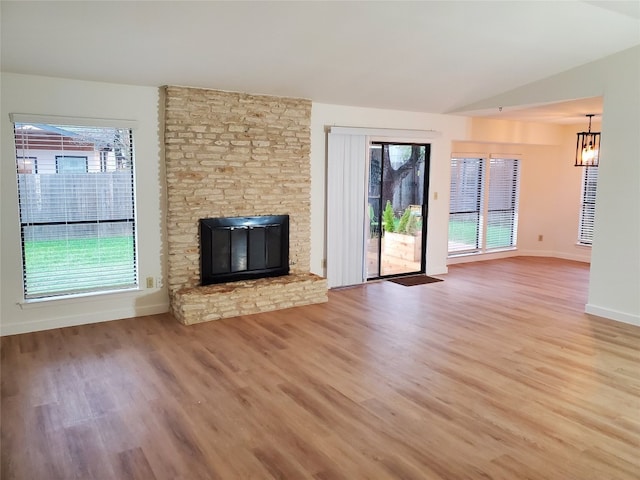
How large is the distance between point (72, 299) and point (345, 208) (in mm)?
3437

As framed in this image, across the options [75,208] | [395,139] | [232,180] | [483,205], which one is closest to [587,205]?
[483,205]

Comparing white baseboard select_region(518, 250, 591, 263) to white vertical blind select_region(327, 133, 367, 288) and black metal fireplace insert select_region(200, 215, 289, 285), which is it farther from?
black metal fireplace insert select_region(200, 215, 289, 285)

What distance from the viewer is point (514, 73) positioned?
5.77m

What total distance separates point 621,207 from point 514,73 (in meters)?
1.91

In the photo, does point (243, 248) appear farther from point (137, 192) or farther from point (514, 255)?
point (514, 255)

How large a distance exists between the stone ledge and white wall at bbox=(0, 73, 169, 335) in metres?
0.55

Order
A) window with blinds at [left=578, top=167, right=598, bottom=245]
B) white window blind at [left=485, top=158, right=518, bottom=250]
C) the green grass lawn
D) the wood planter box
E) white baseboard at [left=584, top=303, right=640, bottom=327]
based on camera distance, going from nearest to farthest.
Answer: the green grass lawn → white baseboard at [left=584, top=303, right=640, bottom=327] → the wood planter box → window with blinds at [left=578, top=167, right=598, bottom=245] → white window blind at [left=485, top=158, right=518, bottom=250]

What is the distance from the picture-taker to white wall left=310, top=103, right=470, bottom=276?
253 inches

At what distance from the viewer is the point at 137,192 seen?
521 cm

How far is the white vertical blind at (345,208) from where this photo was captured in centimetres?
650

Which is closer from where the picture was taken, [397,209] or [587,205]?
[397,209]

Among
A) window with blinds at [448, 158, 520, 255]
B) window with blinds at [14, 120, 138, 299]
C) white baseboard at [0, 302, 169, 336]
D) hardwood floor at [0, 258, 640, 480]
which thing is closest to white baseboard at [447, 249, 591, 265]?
window with blinds at [448, 158, 520, 255]

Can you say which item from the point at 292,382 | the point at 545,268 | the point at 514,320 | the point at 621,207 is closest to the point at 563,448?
the point at 292,382

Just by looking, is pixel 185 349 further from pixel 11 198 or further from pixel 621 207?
pixel 621 207
